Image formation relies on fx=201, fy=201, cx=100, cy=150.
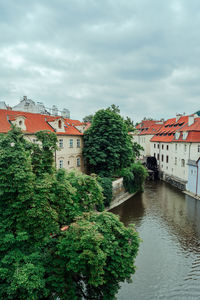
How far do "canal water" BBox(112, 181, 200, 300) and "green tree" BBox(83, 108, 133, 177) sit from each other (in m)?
5.67

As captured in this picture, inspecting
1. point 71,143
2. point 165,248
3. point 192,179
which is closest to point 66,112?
point 71,143

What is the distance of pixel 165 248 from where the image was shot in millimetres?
16281

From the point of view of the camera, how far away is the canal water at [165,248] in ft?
39.5

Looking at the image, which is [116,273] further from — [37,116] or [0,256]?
[37,116]

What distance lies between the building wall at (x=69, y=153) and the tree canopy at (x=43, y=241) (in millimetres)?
18487

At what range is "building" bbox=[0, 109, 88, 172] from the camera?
23.0 metres

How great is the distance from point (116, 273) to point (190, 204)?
21.7 meters

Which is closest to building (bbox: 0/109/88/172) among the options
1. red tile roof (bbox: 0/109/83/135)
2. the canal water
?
red tile roof (bbox: 0/109/83/135)

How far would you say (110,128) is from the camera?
27.3m

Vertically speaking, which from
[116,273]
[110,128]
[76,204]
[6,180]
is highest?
[110,128]

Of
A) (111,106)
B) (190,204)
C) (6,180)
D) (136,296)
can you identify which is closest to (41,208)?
(6,180)

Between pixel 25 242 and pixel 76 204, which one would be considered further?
pixel 76 204

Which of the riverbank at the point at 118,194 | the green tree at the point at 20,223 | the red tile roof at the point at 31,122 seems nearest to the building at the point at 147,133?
the riverbank at the point at 118,194

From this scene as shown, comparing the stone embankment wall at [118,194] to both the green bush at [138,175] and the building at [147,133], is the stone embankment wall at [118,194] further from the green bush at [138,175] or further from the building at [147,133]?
the building at [147,133]
